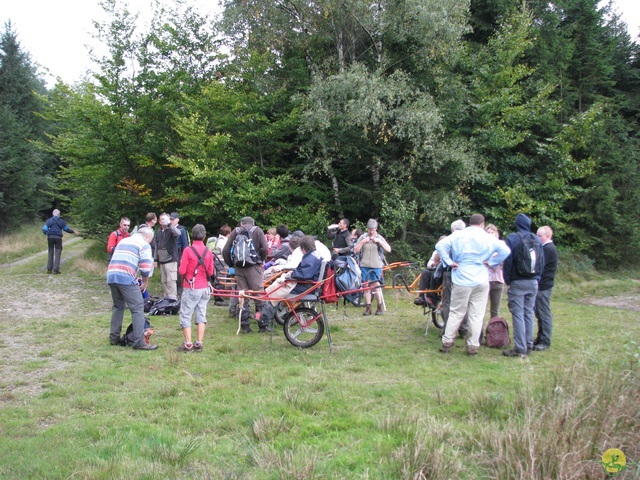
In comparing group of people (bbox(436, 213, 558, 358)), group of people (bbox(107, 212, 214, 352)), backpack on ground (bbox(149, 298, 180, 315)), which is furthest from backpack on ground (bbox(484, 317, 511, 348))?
backpack on ground (bbox(149, 298, 180, 315))

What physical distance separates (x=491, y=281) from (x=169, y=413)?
5598 millimetres

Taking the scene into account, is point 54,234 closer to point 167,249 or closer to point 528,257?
point 167,249

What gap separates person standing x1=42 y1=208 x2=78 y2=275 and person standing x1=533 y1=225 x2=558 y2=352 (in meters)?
12.5

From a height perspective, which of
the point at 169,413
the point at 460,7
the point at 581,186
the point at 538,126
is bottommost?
the point at 169,413

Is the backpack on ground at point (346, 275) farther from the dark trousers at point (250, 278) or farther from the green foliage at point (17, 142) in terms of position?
the green foliage at point (17, 142)

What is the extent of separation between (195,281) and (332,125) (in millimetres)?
9842

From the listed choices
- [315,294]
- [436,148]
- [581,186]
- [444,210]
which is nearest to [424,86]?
[436,148]

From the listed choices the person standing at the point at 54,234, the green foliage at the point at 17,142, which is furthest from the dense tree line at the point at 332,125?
the green foliage at the point at 17,142

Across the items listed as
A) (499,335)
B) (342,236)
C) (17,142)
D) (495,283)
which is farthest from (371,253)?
(17,142)

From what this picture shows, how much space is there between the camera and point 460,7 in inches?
602

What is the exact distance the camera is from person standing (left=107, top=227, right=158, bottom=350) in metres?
7.22

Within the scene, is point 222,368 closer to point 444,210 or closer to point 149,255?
point 149,255

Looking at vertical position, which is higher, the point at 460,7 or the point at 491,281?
the point at 460,7

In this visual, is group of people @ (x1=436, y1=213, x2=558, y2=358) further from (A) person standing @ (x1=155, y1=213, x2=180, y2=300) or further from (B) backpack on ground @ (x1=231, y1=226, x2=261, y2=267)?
(A) person standing @ (x1=155, y1=213, x2=180, y2=300)
